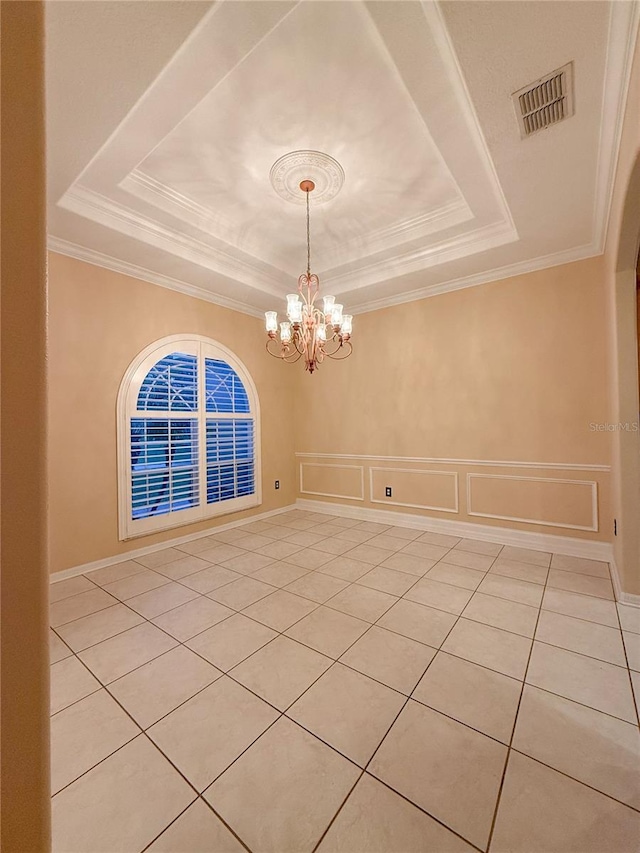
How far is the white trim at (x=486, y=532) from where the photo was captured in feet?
10.7

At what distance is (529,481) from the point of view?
3576mm

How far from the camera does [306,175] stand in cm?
260

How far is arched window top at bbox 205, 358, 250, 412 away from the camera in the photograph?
4207 mm

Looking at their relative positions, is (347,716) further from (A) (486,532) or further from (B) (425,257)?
(B) (425,257)

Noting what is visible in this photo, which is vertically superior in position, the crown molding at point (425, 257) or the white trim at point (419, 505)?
the crown molding at point (425, 257)

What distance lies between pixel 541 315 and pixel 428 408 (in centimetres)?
146

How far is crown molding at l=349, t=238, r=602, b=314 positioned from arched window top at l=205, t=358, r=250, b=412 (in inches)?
73.3

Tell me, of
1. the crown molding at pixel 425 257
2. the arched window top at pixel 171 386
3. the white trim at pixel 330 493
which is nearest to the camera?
the crown molding at pixel 425 257

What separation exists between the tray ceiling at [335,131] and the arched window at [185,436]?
93 centimetres

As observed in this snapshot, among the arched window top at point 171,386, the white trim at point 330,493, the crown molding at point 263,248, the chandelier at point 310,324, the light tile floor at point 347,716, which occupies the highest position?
the crown molding at point 263,248

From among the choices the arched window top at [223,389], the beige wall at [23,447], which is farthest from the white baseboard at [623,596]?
the arched window top at [223,389]

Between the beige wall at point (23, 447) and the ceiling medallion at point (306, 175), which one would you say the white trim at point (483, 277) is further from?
the beige wall at point (23, 447)

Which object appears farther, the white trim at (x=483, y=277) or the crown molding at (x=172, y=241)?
the white trim at (x=483, y=277)

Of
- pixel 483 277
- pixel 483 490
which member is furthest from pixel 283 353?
pixel 483 490
